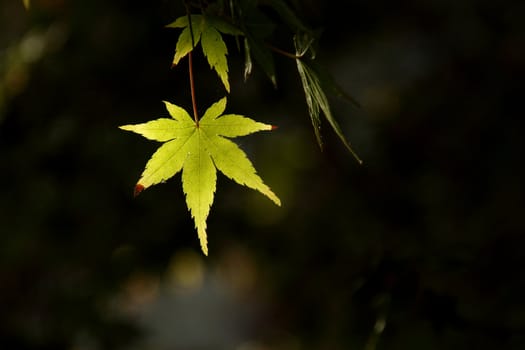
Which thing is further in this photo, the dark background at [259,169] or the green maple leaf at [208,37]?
the dark background at [259,169]

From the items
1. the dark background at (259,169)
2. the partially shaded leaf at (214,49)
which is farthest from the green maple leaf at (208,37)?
the dark background at (259,169)

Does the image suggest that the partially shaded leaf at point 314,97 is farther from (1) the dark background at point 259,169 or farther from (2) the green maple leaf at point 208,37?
(1) the dark background at point 259,169

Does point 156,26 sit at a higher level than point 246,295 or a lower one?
higher

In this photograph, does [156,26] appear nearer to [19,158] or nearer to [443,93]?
[19,158]

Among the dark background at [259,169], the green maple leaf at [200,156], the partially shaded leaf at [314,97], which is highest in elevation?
the partially shaded leaf at [314,97]

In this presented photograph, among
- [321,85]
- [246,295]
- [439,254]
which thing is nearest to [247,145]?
[246,295]

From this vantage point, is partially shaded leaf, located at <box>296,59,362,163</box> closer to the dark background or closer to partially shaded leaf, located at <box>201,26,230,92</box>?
partially shaded leaf, located at <box>201,26,230,92</box>

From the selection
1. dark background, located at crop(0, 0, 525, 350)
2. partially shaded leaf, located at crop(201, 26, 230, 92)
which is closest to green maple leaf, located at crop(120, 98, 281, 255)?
partially shaded leaf, located at crop(201, 26, 230, 92)

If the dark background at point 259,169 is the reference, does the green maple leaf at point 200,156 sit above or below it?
above
